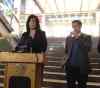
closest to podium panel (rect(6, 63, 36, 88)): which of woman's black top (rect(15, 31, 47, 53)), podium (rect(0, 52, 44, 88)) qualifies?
podium (rect(0, 52, 44, 88))

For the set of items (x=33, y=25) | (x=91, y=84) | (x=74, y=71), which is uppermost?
(x=33, y=25)

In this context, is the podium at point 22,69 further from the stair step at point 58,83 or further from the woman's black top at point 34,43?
the stair step at point 58,83

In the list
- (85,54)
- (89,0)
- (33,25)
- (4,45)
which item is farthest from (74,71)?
(89,0)

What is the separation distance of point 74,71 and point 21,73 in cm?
108

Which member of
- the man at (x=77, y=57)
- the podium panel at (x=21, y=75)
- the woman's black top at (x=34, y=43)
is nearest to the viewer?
the podium panel at (x=21, y=75)

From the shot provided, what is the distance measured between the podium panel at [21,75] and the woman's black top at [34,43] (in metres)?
0.38

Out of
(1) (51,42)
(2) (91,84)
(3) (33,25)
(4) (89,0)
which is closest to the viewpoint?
(3) (33,25)

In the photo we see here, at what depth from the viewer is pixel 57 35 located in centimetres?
1040

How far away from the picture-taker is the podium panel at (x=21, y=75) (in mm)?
3703

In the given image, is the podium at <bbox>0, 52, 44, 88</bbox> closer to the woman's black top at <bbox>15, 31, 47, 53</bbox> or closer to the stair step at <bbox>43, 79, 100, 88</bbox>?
the woman's black top at <bbox>15, 31, 47, 53</bbox>

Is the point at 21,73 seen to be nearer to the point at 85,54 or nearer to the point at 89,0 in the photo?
the point at 85,54

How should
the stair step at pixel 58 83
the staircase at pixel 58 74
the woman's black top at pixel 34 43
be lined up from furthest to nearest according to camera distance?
1. the staircase at pixel 58 74
2. the stair step at pixel 58 83
3. the woman's black top at pixel 34 43

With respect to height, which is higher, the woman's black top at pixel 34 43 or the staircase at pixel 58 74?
the woman's black top at pixel 34 43

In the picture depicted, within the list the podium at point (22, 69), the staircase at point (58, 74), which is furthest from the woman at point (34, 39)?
the staircase at point (58, 74)
